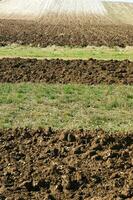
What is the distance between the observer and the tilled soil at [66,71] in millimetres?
18816

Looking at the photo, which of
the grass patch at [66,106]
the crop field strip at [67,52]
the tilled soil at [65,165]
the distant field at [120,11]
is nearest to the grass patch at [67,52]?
the crop field strip at [67,52]

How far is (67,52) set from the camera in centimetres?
2945

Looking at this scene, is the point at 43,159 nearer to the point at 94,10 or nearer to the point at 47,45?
the point at 47,45

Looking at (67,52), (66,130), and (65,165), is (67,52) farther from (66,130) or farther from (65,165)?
(65,165)

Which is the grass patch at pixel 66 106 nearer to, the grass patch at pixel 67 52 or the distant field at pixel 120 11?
the grass patch at pixel 67 52

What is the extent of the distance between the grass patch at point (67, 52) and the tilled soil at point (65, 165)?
15494 millimetres

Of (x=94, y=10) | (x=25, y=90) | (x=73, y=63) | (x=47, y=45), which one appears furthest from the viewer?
(x=94, y=10)

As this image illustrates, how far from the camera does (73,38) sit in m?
38.3

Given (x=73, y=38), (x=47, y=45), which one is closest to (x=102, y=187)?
(x=47, y=45)

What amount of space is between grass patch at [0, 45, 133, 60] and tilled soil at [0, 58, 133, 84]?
15.7 ft

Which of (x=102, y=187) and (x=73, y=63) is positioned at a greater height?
(x=102, y=187)

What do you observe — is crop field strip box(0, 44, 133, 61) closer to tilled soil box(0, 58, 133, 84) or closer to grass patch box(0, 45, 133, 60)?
grass patch box(0, 45, 133, 60)

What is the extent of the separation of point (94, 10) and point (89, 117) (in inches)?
2979

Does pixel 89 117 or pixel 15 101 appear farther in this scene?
pixel 15 101
